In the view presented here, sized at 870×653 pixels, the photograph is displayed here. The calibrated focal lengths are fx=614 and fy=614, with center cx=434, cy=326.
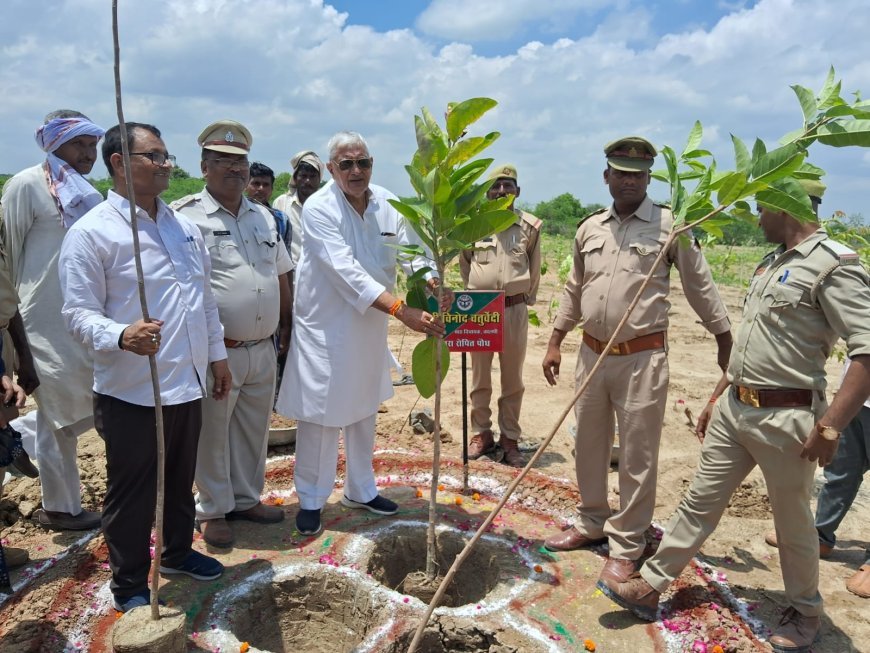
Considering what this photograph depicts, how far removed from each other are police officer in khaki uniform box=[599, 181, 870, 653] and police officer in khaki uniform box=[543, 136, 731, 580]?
1.01ft

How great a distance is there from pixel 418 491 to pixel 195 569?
1.69 metres

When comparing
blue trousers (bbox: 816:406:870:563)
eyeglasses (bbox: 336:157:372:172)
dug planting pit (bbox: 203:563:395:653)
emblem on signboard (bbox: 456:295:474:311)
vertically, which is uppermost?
eyeglasses (bbox: 336:157:372:172)

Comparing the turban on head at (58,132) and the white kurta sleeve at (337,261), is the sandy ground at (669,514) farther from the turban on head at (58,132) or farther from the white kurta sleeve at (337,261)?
the turban on head at (58,132)

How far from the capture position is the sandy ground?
→ 3268 mm

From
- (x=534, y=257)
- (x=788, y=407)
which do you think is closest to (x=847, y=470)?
(x=788, y=407)

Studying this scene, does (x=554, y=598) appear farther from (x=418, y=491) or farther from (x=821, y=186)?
(x=821, y=186)

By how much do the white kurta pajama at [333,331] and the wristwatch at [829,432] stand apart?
88.1 inches

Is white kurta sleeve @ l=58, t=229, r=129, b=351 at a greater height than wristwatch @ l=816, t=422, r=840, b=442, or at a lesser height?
greater

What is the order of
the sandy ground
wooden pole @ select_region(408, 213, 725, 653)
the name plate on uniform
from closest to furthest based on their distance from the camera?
1. wooden pole @ select_region(408, 213, 725, 653)
2. the sandy ground
3. the name plate on uniform

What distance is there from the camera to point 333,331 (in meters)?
3.92

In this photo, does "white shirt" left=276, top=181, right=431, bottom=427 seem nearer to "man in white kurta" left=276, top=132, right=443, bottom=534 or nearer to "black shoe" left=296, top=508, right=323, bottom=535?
"man in white kurta" left=276, top=132, right=443, bottom=534

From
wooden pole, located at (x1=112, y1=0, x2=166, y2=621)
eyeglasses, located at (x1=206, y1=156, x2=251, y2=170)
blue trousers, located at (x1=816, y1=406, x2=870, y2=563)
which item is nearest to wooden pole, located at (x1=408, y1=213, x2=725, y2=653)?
wooden pole, located at (x1=112, y1=0, x2=166, y2=621)

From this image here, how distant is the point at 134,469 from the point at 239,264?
1.33 meters

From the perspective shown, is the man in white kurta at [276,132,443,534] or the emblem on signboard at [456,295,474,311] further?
the emblem on signboard at [456,295,474,311]
